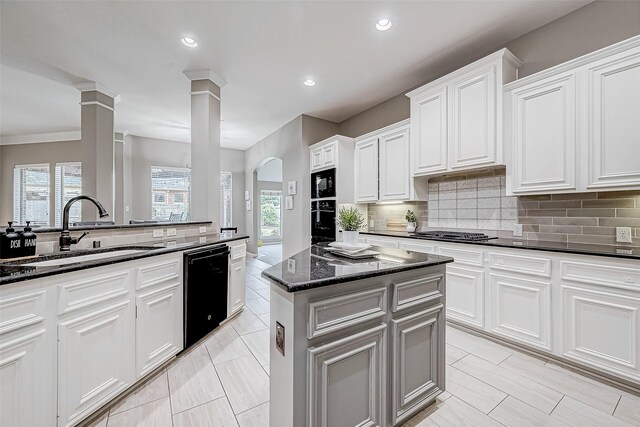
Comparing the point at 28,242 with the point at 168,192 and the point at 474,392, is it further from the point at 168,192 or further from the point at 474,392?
the point at 168,192

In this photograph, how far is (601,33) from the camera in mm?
2285

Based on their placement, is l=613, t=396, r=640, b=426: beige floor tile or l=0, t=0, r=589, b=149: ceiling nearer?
l=613, t=396, r=640, b=426: beige floor tile

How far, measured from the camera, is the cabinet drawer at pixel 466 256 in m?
2.53

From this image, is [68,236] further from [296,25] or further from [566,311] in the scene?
[566,311]

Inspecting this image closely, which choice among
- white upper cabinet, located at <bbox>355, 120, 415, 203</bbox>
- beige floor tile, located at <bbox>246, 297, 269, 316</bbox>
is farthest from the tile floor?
white upper cabinet, located at <bbox>355, 120, 415, 203</bbox>

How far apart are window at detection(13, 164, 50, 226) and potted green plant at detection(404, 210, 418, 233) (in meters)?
8.31

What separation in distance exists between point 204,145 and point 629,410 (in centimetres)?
439

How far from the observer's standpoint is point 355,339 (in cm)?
123

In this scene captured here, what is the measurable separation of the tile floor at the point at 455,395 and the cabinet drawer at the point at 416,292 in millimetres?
719

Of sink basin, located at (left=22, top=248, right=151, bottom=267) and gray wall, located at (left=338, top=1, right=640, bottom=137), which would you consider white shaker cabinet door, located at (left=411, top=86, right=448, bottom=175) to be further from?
sink basin, located at (left=22, top=248, right=151, bottom=267)

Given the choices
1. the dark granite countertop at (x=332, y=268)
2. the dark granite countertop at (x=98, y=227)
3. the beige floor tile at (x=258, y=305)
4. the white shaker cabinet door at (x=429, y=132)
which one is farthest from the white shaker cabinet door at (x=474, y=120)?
the dark granite countertop at (x=98, y=227)

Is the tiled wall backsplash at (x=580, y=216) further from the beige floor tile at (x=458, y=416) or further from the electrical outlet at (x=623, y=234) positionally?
the beige floor tile at (x=458, y=416)

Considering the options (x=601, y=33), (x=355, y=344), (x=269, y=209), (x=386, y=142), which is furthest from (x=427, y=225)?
(x=269, y=209)

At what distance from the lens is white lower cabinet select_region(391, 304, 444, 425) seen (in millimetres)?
1402
